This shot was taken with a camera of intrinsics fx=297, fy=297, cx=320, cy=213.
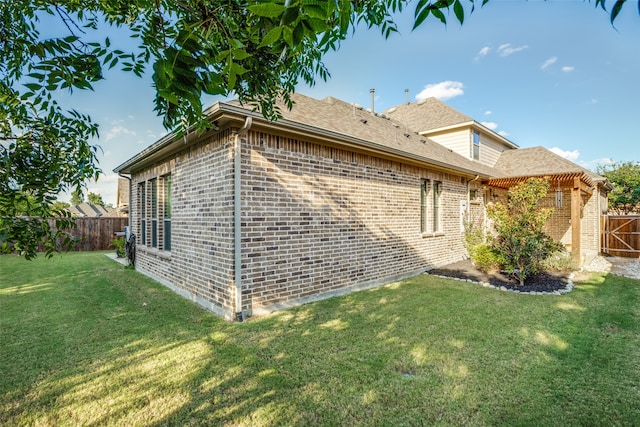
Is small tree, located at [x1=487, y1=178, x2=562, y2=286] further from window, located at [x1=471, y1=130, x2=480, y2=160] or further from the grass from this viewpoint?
window, located at [x1=471, y1=130, x2=480, y2=160]

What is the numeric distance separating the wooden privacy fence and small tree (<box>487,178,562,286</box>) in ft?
63.7

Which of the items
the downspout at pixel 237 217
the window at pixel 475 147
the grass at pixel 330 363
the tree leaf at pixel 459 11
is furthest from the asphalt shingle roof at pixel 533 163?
the tree leaf at pixel 459 11

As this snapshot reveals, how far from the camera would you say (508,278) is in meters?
8.09

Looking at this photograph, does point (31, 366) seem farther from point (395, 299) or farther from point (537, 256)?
point (537, 256)

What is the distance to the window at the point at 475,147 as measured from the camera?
1361cm

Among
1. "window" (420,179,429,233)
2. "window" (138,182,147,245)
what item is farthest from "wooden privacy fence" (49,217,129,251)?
"window" (420,179,429,233)

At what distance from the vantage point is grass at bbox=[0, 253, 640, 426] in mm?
2639

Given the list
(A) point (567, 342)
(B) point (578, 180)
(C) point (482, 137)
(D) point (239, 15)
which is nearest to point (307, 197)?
(D) point (239, 15)

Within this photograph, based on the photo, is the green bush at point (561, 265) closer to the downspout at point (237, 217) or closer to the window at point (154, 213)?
the downspout at point (237, 217)

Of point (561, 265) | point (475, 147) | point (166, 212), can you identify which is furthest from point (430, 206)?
point (166, 212)

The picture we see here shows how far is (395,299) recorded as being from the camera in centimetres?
604

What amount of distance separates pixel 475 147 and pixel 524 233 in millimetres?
7403

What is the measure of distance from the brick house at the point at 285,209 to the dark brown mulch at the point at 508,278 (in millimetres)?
627

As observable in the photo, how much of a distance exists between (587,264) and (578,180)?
3088mm
